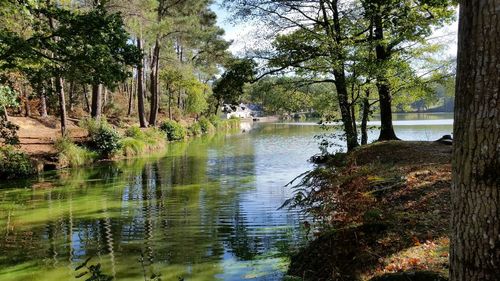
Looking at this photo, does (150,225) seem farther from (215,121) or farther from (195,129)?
(215,121)

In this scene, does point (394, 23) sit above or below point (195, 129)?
above

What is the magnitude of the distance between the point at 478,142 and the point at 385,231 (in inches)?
116

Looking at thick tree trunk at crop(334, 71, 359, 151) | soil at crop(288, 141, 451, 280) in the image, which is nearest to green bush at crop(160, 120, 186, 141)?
thick tree trunk at crop(334, 71, 359, 151)

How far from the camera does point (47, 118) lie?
2462 cm

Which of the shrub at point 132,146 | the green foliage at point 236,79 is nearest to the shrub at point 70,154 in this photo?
the shrub at point 132,146

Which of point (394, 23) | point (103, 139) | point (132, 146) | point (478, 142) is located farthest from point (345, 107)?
point (132, 146)

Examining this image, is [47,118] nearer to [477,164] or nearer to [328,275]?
[328,275]

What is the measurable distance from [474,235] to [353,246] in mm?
2674

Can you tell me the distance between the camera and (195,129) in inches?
1486

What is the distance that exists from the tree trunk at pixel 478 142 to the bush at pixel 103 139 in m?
18.4

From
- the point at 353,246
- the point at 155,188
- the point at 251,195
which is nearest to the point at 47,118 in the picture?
the point at 155,188

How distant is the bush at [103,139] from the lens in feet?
62.7

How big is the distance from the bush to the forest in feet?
0.33

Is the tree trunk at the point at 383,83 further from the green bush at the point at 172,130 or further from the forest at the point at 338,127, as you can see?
the green bush at the point at 172,130
